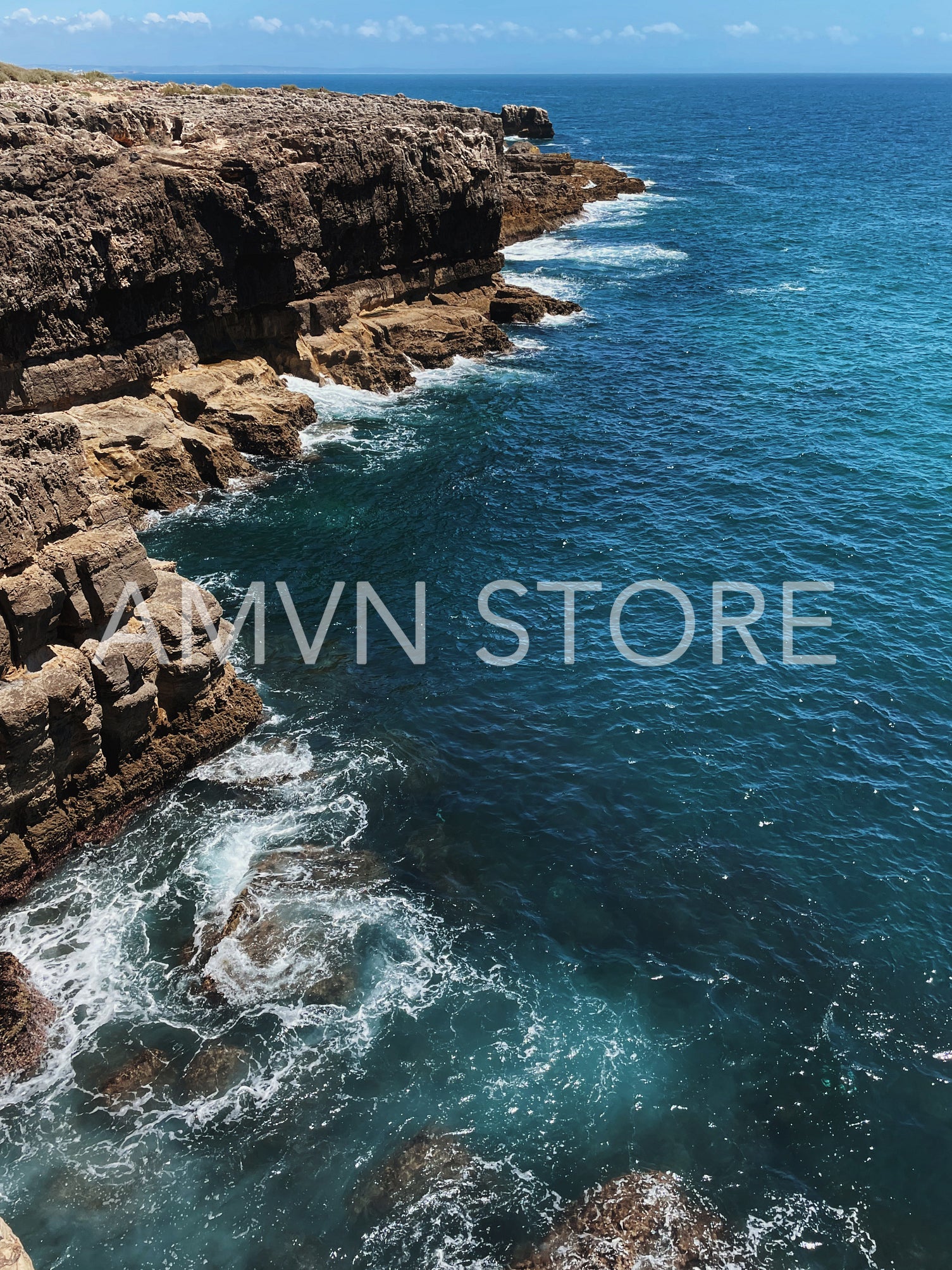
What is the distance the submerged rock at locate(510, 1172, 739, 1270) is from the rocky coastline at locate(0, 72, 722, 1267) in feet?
0.13

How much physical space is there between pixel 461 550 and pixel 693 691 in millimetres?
13054

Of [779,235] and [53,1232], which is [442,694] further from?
[779,235]

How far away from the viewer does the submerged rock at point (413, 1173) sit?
58.5 ft

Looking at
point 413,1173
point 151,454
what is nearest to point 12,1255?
point 413,1173

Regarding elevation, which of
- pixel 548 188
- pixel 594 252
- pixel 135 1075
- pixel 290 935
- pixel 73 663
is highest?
pixel 548 188

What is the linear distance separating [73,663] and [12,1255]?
44.3 ft

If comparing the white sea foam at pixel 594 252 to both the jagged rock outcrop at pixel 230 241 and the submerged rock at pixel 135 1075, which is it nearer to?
the jagged rock outcrop at pixel 230 241

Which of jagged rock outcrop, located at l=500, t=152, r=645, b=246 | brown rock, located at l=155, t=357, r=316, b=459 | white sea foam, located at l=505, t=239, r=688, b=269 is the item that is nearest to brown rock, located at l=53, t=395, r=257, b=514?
brown rock, located at l=155, t=357, r=316, b=459

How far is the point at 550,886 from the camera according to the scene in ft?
81.6

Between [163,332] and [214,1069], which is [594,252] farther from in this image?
[214,1069]

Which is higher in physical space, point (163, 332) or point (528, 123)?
point (528, 123)

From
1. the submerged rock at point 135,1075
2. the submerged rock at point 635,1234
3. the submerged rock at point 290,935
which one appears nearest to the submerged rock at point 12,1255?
the submerged rock at point 135,1075

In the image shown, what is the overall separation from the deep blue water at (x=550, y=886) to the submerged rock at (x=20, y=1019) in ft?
1.44

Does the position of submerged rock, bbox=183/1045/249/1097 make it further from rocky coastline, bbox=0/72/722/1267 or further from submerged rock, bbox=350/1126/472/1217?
submerged rock, bbox=350/1126/472/1217
